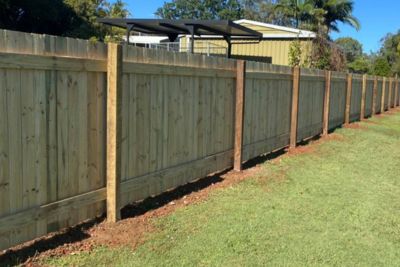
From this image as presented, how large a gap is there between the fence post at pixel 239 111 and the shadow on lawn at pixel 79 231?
0.90 metres

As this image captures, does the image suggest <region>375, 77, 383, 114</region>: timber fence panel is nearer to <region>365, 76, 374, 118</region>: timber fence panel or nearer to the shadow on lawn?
<region>365, 76, 374, 118</region>: timber fence panel

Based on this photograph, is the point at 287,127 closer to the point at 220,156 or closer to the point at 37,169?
the point at 220,156

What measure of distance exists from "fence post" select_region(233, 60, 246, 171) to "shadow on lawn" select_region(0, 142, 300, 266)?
2.95 ft

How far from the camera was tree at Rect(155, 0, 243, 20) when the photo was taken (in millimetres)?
84312

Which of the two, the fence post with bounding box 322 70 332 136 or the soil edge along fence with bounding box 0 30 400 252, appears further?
the fence post with bounding box 322 70 332 136

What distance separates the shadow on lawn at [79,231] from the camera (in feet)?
13.3

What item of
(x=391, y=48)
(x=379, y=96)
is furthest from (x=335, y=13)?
(x=391, y=48)

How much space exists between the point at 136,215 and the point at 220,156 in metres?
2.63

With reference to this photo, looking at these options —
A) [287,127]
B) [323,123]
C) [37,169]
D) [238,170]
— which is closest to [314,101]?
[323,123]

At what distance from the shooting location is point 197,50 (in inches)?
1002

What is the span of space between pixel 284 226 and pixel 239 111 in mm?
3034

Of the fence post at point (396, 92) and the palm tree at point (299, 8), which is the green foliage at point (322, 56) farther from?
the palm tree at point (299, 8)

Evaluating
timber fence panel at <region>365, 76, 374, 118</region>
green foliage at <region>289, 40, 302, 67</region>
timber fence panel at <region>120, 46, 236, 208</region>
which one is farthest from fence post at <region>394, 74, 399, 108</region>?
timber fence panel at <region>120, 46, 236, 208</region>

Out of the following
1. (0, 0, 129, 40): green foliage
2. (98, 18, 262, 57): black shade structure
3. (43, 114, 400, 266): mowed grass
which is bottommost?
(43, 114, 400, 266): mowed grass
